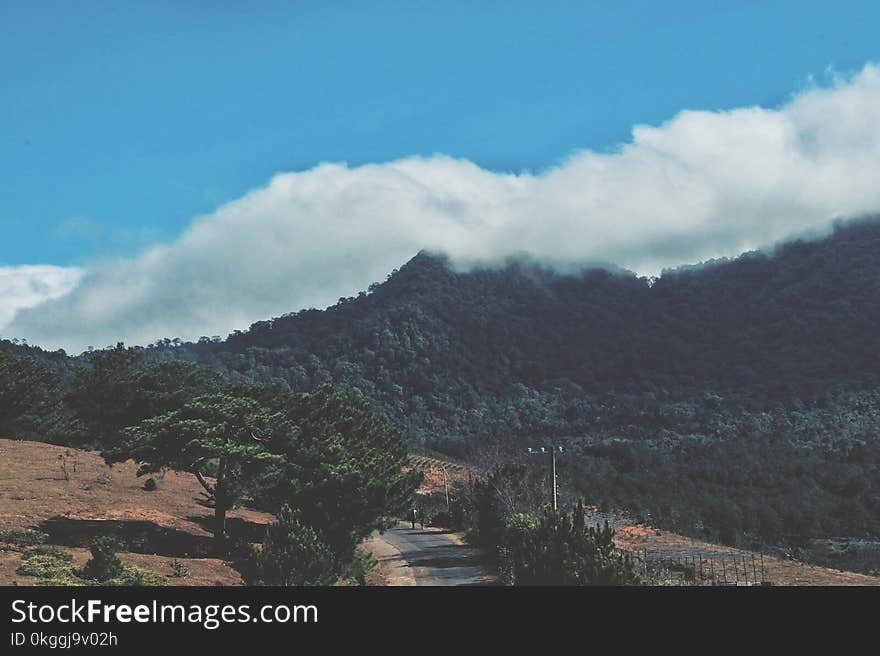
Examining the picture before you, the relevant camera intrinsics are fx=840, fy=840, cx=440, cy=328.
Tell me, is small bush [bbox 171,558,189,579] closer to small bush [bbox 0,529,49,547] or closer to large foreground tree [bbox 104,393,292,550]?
small bush [bbox 0,529,49,547]

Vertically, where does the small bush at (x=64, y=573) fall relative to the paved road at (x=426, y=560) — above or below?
above

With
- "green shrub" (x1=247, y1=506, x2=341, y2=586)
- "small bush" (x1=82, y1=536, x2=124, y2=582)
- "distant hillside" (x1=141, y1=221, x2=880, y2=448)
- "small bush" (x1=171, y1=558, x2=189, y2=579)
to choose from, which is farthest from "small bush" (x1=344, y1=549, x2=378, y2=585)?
"distant hillside" (x1=141, y1=221, x2=880, y2=448)

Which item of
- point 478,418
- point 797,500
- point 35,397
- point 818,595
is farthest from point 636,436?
point 818,595

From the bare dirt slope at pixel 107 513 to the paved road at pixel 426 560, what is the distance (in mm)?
6577

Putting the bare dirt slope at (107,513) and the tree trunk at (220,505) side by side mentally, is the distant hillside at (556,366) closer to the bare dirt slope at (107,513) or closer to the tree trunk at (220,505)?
the bare dirt slope at (107,513)

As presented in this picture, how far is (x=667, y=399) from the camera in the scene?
169 m

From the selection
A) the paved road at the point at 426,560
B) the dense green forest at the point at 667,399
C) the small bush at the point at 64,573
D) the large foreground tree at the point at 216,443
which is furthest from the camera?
the dense green forest at the point at 667,399

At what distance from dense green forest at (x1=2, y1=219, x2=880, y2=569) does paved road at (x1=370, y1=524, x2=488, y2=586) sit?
2141 centimetres

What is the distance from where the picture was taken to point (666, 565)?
106ft

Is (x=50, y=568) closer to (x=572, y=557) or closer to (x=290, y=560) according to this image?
(x=290, y=560)

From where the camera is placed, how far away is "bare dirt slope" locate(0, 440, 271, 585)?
27.2m

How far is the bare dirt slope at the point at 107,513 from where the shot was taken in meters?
27.2

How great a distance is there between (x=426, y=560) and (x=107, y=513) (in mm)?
15016

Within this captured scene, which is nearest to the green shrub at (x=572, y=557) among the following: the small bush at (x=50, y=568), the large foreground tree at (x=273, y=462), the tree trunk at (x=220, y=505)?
the large foreground tree at (x=273, y=462)
